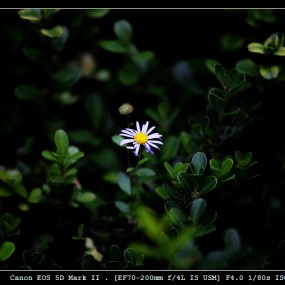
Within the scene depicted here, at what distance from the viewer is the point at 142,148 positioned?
1229 mm

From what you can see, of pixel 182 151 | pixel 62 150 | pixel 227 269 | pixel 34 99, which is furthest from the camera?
pixel 34 99

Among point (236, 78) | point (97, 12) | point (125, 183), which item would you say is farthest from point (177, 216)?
point (97, 12)

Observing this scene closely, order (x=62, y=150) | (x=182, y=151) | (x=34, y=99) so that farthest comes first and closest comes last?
(x=34, y=99), (x=182, y=151), (x=62, y=150)

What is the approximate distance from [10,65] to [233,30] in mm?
736

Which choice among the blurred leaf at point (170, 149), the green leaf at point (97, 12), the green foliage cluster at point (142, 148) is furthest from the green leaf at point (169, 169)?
the green leaf at point (97, 12)

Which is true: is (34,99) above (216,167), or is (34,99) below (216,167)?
above

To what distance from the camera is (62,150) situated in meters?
1.19

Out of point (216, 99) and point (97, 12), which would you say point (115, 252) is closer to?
point (216, 99)

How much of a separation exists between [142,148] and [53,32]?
0.43 meters

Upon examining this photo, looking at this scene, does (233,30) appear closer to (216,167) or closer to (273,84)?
(273,84)

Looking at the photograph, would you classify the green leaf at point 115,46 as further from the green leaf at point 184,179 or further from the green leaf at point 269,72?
the green leaf at point 184,179

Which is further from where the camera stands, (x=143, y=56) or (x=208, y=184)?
(x=143, y=56)
